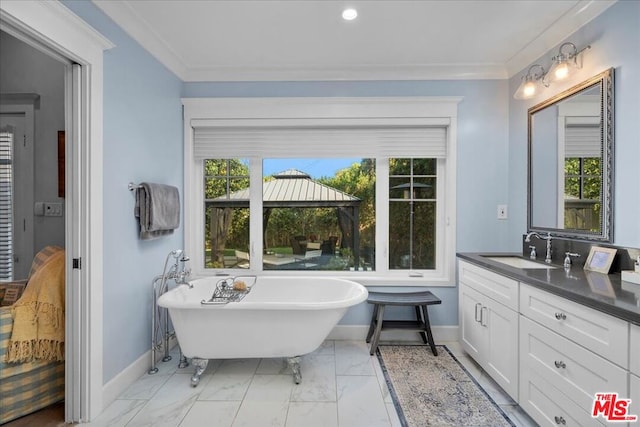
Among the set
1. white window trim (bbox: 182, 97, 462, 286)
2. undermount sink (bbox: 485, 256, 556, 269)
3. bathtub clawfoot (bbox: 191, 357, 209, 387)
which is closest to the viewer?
bathtub clawfoot (bbox: 191, 357, 209, 387)

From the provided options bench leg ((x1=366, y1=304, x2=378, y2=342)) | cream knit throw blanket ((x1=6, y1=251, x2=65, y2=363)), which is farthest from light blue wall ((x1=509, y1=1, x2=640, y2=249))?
cream knit throw blanket ((x1=6, y1=251, x2=65, y2=363))

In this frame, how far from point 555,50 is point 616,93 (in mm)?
692

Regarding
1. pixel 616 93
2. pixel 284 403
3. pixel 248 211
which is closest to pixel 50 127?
pixel 248 211

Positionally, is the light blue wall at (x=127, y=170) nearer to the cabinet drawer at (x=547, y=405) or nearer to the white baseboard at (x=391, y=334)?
the white baseboard at (x=391, y=334)

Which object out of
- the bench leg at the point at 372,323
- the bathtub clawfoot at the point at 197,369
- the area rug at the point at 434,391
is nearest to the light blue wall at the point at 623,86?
the area rug at the point at 434,391

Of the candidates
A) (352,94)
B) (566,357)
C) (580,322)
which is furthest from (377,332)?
(352,94)

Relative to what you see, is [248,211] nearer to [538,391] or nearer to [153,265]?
[153,265]

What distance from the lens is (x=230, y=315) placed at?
6.68 ft

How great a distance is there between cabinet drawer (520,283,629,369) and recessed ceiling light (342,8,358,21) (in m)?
1.98

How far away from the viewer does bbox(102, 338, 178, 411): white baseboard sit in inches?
75.0

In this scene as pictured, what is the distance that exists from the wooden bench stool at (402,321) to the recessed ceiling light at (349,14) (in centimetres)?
212

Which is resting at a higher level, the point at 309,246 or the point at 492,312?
the point at 309,246

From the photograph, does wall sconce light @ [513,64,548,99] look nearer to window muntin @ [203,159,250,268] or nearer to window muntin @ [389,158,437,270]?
window muntin @ [389,158,437,270]

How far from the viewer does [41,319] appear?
5.93 feet
